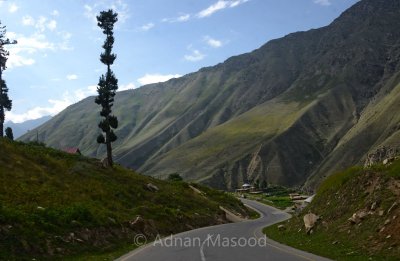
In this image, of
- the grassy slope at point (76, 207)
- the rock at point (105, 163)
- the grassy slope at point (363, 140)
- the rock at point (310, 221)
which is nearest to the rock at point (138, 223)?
the grassy slope at point (76, 207)

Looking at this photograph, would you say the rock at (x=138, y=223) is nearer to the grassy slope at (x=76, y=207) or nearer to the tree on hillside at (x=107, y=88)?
the grassy slope at (x=76, y=207)

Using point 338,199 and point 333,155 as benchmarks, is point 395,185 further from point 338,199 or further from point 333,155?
point 333,155

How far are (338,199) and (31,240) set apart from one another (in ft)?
60.0

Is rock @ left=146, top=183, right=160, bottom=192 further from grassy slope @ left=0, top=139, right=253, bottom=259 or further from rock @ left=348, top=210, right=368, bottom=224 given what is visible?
rock @ left=348, top=210, right=368, bottom=224

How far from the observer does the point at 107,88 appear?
56281 millimetres

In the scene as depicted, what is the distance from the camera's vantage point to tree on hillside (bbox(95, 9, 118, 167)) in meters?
55.1

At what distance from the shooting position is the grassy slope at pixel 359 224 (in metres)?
19.8

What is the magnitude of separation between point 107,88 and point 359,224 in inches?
1533

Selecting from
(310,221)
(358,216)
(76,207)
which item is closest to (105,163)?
(76,207)

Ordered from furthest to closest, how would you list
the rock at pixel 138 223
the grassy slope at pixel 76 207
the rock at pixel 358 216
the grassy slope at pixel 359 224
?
the rock at pixel 138 223 → the grassy slope at pixel 76 207 → the rock at pixel 358 216 → the grassy slope at pixel 359 224

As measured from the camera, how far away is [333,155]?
194 metres

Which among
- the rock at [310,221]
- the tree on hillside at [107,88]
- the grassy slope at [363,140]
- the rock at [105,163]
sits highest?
the tree on hillside at [107,88]

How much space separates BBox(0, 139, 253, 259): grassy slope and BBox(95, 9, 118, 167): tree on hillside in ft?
12.3

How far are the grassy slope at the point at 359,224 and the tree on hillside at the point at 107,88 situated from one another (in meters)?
27.7
